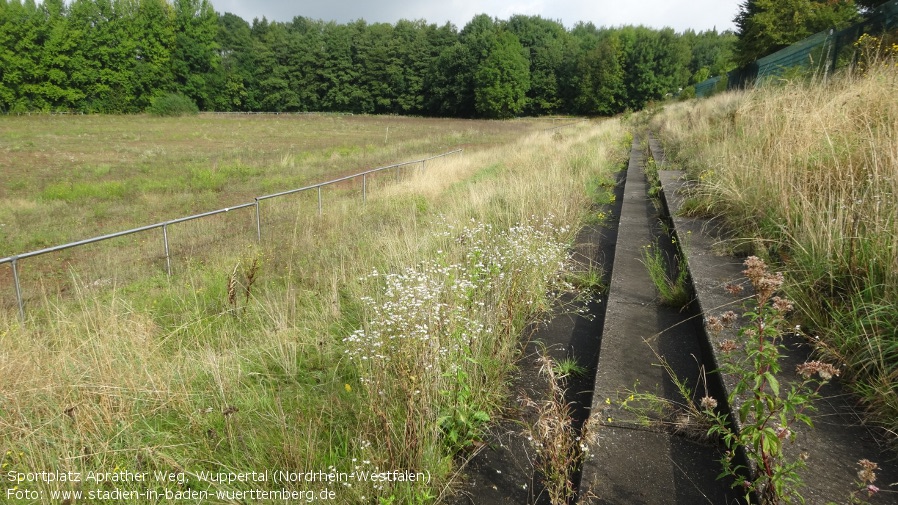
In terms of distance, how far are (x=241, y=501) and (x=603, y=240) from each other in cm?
515

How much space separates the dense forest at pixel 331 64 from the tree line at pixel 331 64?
6.8 inches

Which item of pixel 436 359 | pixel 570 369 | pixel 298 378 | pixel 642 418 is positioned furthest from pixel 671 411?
pixel 298 378

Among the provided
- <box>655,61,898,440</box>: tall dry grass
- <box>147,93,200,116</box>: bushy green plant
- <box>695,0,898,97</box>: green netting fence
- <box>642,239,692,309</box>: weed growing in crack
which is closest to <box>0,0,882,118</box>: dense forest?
<box>147,93,200,116</box>: bushy green plant

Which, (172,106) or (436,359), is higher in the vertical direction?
(172,106)

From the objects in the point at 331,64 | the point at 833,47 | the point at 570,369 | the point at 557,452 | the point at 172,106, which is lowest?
the point at 570,369

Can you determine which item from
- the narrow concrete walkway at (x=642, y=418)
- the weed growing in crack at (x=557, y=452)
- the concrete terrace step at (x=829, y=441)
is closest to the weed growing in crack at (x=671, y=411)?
the narrow concrete walkway at (x=642, y=418)

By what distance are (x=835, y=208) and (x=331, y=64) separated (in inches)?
3524

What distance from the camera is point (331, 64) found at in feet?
274

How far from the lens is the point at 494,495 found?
2219 millimetres

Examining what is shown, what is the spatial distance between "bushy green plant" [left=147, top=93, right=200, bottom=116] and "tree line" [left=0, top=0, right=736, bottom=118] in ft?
20.3

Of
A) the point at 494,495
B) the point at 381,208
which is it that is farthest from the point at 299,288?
the point at 381,208

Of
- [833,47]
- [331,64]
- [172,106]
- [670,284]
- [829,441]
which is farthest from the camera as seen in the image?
[331,64]

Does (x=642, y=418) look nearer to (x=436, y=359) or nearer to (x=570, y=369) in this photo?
(x=570, y=369)

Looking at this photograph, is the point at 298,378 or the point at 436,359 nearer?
the point at 436,359
